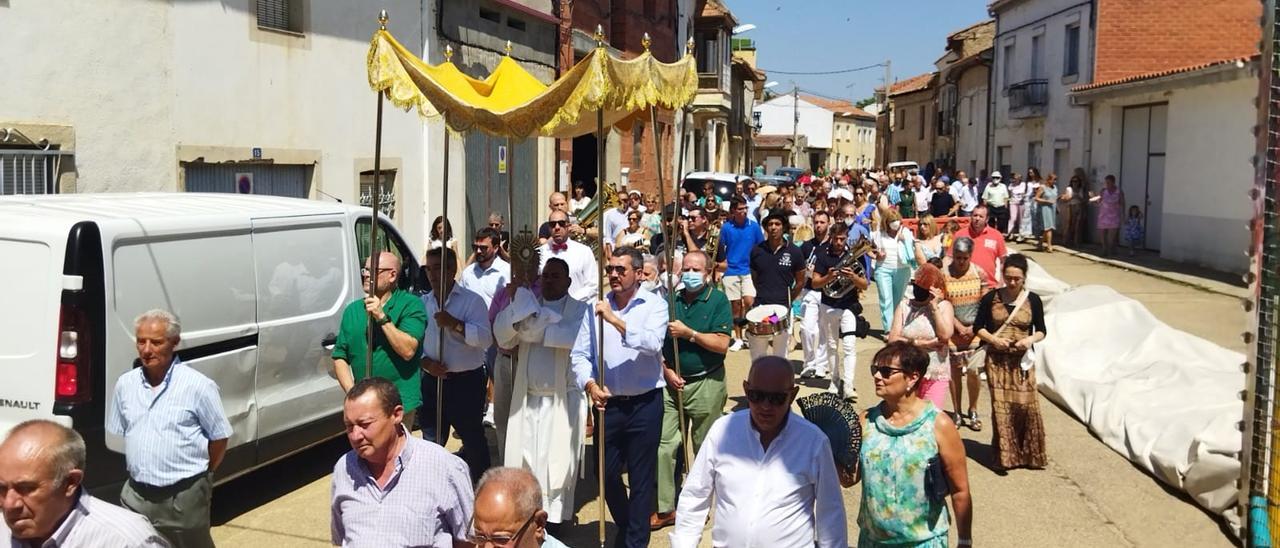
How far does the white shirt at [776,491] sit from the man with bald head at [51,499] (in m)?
1.95

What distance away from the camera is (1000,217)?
29.4 metres

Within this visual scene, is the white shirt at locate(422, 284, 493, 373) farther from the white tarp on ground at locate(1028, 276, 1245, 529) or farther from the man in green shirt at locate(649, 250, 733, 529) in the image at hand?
the white tarp on ground at locate(1028, 276, 1245, 529)

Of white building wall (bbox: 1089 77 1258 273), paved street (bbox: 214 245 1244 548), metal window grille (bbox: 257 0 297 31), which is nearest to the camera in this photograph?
paved street (bbox: 214 245 1244 548)

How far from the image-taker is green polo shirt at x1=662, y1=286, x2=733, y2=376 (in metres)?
7.12

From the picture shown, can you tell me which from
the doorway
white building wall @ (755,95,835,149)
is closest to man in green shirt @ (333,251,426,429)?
the doorway

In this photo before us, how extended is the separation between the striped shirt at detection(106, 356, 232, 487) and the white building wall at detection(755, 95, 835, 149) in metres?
88.1

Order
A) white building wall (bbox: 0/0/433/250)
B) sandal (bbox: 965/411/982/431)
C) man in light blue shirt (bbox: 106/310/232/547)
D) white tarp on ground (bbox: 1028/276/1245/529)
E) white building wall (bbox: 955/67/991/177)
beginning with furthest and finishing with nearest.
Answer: white building wall (bbox: 955/67/991/177) < white building wall (bbox: 0/0/433/250) < sandal (bbox: 965/411/982/431) < white tarp on ground (bbox: 1028/276/1245/529) < man in light blue shirt (bbox: 106/310/232/547)

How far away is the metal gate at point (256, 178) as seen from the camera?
12.3 meters

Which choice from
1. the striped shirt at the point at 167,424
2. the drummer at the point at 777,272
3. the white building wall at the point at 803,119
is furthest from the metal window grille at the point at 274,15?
the white building wall at the point at 803,119

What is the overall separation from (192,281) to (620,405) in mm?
2436

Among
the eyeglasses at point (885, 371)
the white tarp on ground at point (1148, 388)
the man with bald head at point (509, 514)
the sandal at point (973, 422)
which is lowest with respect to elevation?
the sandal at point (973, 422)

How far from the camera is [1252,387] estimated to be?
20.9 ft

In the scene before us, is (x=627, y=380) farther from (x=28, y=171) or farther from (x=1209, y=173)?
(x=1209, y=173)

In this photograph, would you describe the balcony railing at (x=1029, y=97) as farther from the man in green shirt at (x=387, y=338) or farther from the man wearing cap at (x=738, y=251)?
the man in green shirt at (x=387, y=338)
